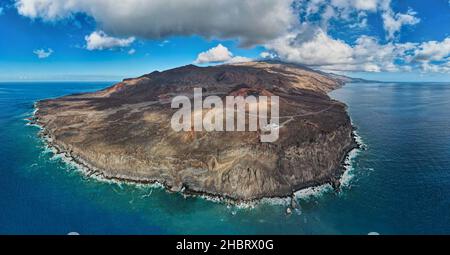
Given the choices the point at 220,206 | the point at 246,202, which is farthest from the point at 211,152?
the point at 246,202

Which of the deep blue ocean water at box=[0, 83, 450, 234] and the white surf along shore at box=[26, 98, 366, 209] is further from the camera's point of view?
the white surf along shore at box=[26, 98, 366, 209]

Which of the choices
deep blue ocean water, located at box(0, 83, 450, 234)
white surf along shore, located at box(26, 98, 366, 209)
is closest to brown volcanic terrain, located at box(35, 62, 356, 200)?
white surf along shore, located at box(26, 98, 366, 209)

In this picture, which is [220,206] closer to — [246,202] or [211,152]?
[246,202]

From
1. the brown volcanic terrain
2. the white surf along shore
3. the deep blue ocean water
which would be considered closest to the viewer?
the deep blue ocean water

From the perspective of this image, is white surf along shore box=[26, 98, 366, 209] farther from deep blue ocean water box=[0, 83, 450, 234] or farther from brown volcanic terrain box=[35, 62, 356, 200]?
brown volcanic terrain box=[35, 62, 356, 200]

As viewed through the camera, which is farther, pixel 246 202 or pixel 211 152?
pixel 211 152

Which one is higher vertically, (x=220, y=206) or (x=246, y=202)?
(x=246, y=202)

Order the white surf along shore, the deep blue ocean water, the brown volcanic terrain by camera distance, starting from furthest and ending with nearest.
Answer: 1. the brown volcanic terrain
2. the white surf along shore
3. the deep blue ocean water

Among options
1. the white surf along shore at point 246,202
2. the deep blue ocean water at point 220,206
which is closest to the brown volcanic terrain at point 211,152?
the white surf along shore at point 246,202

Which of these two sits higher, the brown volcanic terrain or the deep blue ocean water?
the brown volcanic terrain

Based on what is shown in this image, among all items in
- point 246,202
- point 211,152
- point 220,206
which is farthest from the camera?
point 211,152

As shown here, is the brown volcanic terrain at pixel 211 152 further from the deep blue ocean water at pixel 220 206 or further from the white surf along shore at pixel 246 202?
the deep blue ocean water at pixel 220 206
